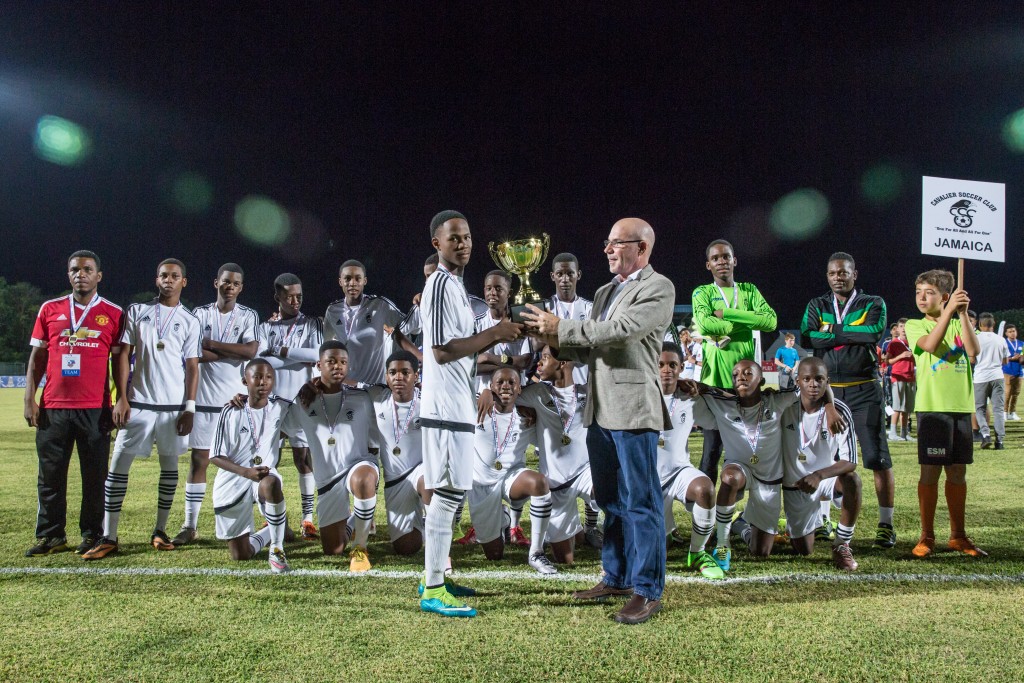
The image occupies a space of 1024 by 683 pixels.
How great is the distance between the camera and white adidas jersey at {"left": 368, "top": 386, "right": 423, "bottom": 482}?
5.62 metres

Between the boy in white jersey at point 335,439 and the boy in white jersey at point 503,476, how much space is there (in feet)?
2.70

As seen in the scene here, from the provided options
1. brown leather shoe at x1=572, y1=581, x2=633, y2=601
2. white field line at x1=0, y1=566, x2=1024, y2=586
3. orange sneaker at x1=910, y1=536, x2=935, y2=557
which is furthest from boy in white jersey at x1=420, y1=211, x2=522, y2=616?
orange sneaker at x1=910, y1=536, x2=935, y2=557

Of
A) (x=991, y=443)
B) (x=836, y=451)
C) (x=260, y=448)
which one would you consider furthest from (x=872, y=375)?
(x=991, y=443)

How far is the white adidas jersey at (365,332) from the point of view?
22.1 ft

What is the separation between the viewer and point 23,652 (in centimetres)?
323

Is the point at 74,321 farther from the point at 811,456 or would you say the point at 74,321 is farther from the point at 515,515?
the point at 811,456

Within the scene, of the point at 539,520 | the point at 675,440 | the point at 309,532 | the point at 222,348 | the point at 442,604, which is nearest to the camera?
the point at 442,604

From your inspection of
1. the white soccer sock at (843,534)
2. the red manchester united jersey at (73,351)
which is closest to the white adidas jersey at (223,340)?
the red manchester united jersey at (73,351)

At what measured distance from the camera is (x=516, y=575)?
15.5ft

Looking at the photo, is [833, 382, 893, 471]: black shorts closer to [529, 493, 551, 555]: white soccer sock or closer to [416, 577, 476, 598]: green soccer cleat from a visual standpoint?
[529, 493, 551, 555]: white soccer sock

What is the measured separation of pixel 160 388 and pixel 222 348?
0.80m

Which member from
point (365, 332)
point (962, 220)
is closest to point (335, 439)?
point (365, 332)

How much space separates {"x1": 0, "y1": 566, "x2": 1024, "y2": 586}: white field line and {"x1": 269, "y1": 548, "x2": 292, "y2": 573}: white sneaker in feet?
0.18

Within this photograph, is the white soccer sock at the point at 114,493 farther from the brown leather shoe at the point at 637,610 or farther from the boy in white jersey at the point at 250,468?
the brown leather shoe at the point at 637,610
